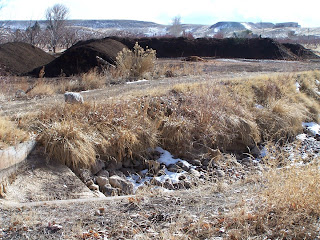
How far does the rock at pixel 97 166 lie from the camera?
19.2ft

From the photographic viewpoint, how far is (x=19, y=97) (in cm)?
796

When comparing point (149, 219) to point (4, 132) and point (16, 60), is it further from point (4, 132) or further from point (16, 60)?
point (16, 60)

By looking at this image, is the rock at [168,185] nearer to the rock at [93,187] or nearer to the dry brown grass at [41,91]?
the rock at [93,187]

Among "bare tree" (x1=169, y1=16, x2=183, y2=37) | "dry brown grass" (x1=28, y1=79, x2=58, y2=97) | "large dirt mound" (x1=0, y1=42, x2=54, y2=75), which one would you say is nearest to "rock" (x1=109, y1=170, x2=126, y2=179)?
"dry brown grass" (x1=28, y1=79, x2=58, y2=97)

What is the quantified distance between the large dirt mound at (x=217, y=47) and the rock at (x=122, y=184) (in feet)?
69.5

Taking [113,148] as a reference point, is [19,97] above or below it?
above

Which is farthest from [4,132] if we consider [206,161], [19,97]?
[206,161]

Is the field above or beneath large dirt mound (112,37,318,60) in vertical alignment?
beneath

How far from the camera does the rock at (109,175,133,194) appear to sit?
18.1 ft

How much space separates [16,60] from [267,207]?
553 inches

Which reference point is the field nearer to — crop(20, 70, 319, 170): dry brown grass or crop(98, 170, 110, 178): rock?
crop(20, 70, 319, 170): dry brown grass

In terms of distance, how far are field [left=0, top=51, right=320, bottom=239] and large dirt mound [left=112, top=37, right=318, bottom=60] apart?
15159 mm

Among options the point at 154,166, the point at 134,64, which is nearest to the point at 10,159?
the point at 154,166

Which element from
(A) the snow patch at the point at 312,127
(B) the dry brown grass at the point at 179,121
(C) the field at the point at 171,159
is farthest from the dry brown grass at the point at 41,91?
(A) the snow patch at the point at 312,127
